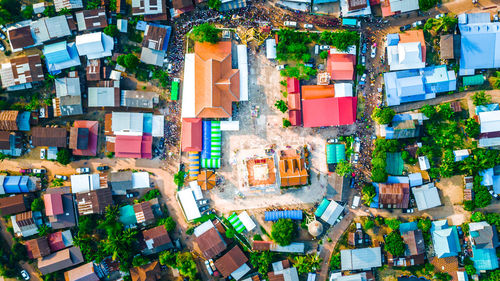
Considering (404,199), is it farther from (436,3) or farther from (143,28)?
(143,28)

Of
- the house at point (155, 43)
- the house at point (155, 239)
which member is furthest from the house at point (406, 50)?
the house at point (155, 239)

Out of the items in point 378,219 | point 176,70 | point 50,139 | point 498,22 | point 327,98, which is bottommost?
point 378,219

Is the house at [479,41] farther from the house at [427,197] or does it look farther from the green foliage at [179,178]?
the green foliage at [179,178]

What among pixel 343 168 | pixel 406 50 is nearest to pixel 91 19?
pixel 343 168

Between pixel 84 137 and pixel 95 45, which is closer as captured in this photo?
pixel 84 137

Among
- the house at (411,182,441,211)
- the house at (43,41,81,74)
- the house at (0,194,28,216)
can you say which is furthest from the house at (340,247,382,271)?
the house at (43,41,81,74)

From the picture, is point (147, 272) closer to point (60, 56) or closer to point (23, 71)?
point (60, 56)

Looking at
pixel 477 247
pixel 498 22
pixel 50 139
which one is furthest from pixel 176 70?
pixel 477 247
